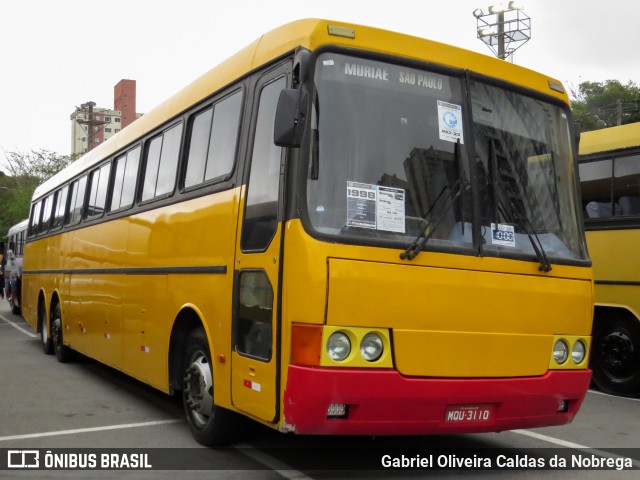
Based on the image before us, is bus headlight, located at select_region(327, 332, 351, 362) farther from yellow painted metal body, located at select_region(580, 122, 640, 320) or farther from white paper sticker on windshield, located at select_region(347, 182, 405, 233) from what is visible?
yellow painted metal body, located at select_region(580, 122, 640, 320)

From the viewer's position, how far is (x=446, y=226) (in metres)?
5.26

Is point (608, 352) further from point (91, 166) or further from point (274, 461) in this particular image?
point (91, 166)

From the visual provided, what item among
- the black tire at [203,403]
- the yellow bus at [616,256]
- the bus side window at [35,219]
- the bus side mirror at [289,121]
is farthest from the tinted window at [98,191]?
the yellow bus at [616,256]

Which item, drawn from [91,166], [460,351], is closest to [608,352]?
[460,351]

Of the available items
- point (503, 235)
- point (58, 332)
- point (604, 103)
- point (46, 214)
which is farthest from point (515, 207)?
point (604, 103)

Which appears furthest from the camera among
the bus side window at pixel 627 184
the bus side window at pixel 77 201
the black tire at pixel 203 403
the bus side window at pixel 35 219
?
the bus side window at pixel 35 219

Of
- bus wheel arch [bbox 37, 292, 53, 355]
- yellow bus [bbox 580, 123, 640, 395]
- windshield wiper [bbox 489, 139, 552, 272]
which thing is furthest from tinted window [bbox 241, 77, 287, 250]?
bus wheel arch [bbox 37, 292, 53, 355]

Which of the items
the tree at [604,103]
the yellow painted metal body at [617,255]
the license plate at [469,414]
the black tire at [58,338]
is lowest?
the black tire at [58,338]

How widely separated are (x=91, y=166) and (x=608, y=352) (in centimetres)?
766

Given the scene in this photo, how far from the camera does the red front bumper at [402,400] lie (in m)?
4.71

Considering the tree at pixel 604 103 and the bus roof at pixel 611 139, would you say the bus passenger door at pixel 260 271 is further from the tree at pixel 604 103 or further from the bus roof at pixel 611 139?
the tree at pixel 604 103

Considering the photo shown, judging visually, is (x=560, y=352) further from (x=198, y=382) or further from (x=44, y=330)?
(x=44, y=330)

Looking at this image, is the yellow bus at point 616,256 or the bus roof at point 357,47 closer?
the bus roof at point 357,47

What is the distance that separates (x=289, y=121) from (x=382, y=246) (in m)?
0.99
